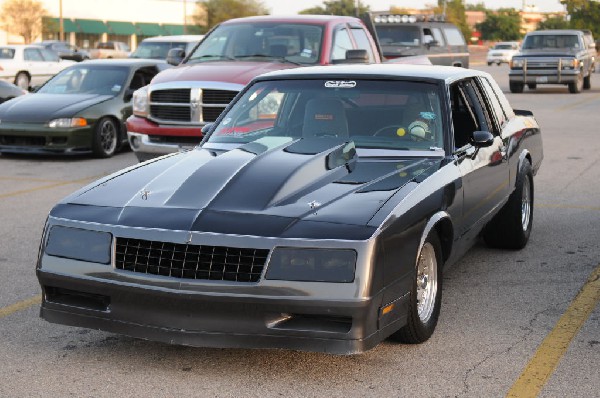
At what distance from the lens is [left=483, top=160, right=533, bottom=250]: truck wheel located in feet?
25.5

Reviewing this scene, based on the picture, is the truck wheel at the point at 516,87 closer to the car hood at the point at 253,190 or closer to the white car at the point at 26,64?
the white car at the point at 26,64

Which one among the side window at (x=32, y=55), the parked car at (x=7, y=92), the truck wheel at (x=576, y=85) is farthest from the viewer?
the side window at (x=32, y=55)

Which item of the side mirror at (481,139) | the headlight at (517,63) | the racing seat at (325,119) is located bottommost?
the headlight at (517,63)

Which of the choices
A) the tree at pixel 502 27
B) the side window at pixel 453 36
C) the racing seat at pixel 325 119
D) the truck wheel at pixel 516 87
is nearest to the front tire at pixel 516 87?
the truck wheel at pixel 516 87

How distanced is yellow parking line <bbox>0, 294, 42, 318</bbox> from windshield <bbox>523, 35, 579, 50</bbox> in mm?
27071

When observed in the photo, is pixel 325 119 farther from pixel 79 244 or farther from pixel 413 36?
pixel 413 36

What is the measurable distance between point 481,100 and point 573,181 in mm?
5050

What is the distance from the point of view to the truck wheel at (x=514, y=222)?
Answer: 7.77 metres

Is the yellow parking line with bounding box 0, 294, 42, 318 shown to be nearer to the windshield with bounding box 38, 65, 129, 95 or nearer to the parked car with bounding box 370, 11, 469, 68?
the windshield with bounding box 38, 65, 129, 95

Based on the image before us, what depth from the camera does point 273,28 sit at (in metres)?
13.4

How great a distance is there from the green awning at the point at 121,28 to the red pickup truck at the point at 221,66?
249 ft

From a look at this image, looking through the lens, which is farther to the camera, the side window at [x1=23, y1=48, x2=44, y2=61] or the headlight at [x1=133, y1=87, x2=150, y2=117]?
the side window at [x1=23, y1=48, x2=44, y2=61]

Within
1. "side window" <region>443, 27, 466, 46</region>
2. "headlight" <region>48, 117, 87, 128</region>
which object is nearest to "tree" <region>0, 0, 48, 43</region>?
"side window" <region>443, 27, 466, 46</region>

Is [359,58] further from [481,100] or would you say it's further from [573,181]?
[481,100]
